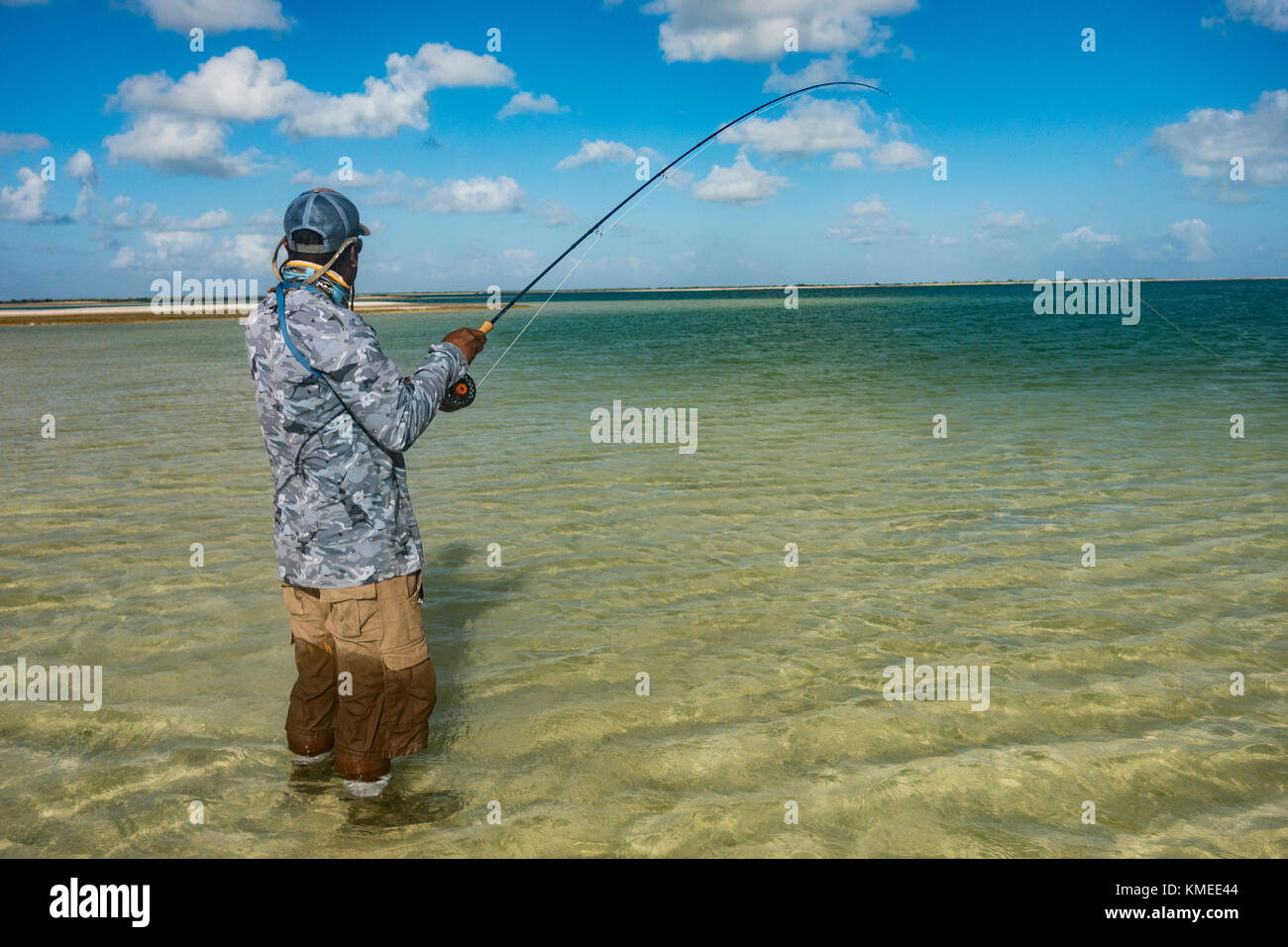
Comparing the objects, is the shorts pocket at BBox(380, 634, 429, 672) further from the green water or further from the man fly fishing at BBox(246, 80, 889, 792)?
the green water

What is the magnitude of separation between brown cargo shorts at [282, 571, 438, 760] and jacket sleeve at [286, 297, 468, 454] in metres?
0.66

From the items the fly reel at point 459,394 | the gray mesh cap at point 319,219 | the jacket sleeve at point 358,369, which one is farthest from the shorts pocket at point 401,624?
the gray mesh cap at point 319,219

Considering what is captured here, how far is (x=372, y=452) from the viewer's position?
345 cm

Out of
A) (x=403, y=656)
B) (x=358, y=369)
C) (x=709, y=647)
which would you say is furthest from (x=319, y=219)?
(x=709, y=647)

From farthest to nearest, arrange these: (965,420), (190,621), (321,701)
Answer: (965,420) < (190,621) < (321,701)

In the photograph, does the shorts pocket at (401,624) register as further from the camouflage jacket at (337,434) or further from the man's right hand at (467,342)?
the man's right hand at (467,342)

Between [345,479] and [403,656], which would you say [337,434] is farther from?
[403,656]

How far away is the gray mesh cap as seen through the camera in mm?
3404

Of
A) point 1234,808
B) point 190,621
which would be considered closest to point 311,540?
point 190,621

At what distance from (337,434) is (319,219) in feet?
2.73

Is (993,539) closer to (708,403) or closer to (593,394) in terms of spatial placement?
(708,403)

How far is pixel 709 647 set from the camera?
5332 millimetres
